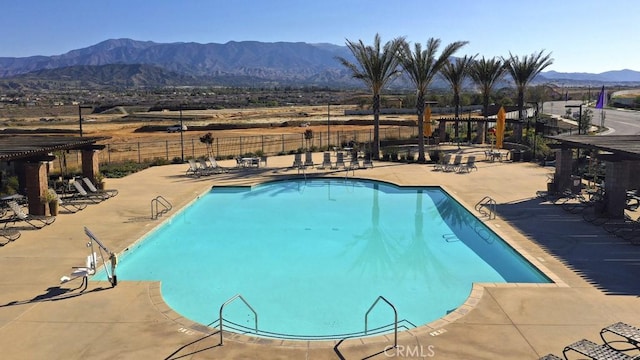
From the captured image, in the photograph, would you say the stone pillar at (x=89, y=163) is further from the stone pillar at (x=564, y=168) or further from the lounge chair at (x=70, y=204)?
the stone pillar at (x=564, y=168)

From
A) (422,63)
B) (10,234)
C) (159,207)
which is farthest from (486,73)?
(10,234)

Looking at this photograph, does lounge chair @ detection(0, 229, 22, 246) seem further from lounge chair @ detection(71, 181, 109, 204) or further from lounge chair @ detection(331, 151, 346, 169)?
lounge chair @ detection(331, 151, 346, 169)

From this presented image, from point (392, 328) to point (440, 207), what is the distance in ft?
34.1

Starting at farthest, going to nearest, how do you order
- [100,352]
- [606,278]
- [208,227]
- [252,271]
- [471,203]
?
[471,203], [208,227], [252,271], [606,278], [100,352]

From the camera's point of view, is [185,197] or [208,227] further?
[185,197]

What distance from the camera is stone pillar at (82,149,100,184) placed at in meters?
20.5

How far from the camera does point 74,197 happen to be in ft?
63.6

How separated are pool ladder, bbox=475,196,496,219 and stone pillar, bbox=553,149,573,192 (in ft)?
8.66

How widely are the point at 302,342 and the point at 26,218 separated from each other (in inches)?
424

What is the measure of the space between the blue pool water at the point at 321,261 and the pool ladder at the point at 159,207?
56 cm

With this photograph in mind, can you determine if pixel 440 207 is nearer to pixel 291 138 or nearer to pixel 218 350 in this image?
pixel 218 350

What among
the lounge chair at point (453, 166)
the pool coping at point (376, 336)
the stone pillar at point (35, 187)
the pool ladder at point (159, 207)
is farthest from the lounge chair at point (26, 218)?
the lounge chair at point (453, 166)

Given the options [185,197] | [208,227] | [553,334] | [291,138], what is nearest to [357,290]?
[553,334]

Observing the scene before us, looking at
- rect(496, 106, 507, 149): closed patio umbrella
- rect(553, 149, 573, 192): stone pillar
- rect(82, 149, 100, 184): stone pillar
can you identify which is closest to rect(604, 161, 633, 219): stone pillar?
rect(553, 149, 573, 192): stone pillar
